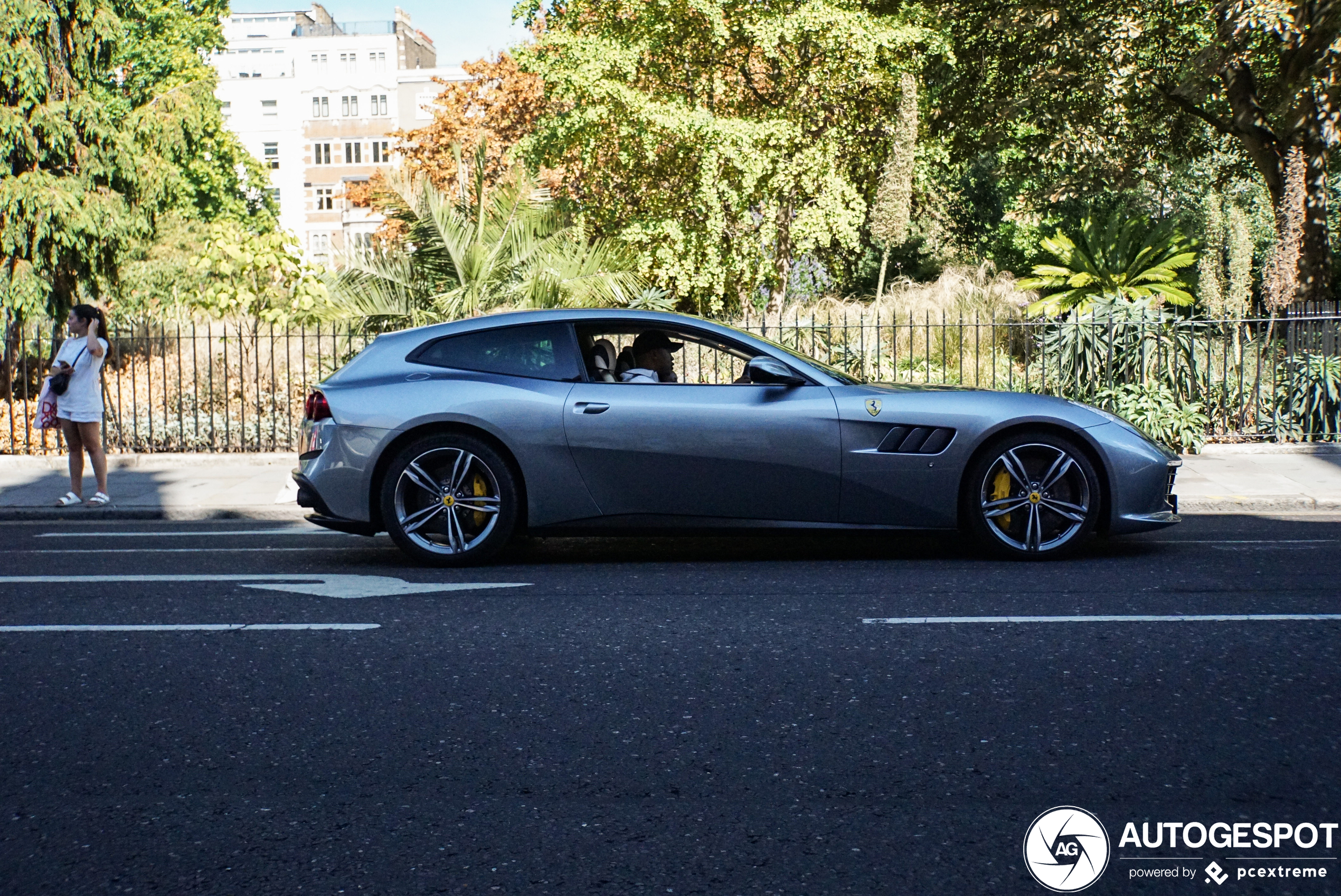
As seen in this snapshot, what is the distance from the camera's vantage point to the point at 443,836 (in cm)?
337

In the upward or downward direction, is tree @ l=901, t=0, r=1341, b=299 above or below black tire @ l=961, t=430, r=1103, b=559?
above

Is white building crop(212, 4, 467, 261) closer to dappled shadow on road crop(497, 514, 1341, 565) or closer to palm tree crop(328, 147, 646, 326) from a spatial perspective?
palm tree crop(328, 147, 646, 326)

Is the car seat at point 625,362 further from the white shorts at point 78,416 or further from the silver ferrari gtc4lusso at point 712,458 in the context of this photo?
the white shorts at point 78,416

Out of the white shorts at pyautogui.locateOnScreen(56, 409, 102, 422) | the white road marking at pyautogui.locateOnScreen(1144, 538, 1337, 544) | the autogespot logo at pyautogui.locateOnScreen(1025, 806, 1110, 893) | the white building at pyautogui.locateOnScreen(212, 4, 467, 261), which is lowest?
the autogespot logo at pyautogui.locateOnScreen(1025, 806, 1110, 893)

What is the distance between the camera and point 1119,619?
579cm

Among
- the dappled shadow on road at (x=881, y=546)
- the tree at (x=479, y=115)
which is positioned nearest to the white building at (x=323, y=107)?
the tree at (x=479, y=115)

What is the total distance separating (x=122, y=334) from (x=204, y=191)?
32.9 m

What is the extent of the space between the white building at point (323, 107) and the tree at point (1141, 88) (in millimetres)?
59910

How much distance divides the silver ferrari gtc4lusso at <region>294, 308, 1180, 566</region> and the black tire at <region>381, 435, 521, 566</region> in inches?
0.4

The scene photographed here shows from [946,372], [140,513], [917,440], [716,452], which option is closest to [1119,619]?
[917,440]

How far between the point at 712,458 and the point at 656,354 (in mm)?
1007

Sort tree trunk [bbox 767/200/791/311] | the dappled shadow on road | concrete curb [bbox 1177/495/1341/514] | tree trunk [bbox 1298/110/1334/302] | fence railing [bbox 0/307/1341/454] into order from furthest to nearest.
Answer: tree trunk [bbox 767/200/791/311], tree trunk [bbox 1298/110/1334/302], fence railing [bbox 0/307/1341/454], concrete curb [bbox 1177/495/1341/514], the dappled shadow on road

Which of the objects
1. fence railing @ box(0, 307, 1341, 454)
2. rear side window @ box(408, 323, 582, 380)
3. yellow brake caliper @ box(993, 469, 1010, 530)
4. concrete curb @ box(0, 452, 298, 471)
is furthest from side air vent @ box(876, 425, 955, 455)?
concrete curb @ box(0, 452, 298, 471)

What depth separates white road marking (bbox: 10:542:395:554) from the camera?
8.66 m
